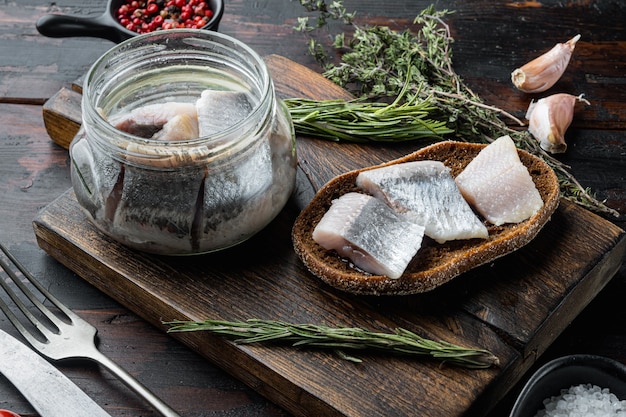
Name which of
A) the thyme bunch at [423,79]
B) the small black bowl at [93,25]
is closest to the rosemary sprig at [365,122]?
the thyme bunch at [423,79]

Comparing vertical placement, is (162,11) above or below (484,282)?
above

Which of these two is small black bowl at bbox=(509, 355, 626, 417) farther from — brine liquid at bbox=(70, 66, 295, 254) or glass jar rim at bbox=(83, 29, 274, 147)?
glass jar rim at bbox=(83, 29, 274, 147)

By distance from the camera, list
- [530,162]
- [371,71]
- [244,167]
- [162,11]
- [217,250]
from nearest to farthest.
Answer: [244,167] → [217,250] → [530,162] → [371,71] → [162,11]

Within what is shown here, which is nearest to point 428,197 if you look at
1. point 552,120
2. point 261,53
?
point 552,120

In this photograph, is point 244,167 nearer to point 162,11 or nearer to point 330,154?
point 330,154

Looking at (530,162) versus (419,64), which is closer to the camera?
(530,162)

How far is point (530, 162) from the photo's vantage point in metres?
2.39

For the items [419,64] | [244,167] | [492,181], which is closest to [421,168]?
[492,181]

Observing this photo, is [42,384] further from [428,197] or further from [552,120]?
[552,120]

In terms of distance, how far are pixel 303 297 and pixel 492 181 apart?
2.00ft

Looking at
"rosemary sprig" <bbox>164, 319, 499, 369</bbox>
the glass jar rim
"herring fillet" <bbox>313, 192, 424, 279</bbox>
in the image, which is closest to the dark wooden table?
"rosemary sprig" <bbox>164, 319, 499, 369</bbox>

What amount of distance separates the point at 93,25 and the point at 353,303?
→ 59.6 inches

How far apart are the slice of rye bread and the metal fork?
0.53m

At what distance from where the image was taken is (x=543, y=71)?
294 centimetres
